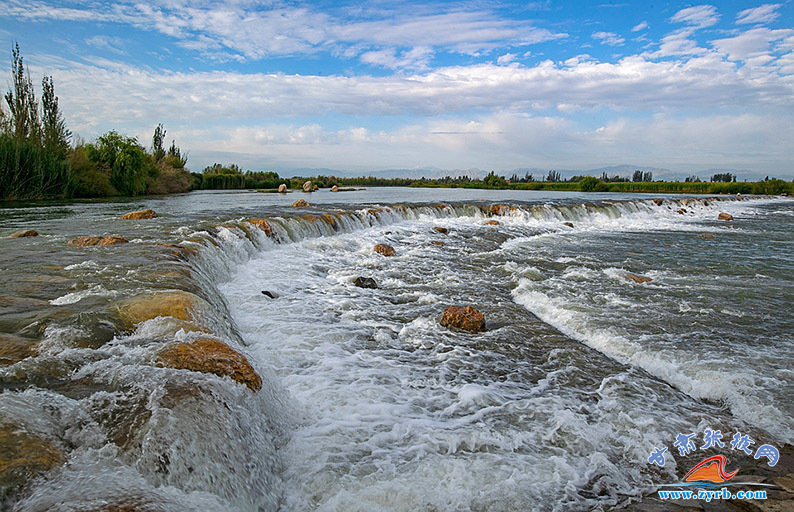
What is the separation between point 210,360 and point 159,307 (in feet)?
5.35

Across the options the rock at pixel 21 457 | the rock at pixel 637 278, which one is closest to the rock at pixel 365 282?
the rock at pixel 637 278

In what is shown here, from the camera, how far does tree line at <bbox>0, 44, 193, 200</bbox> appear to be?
2466cm

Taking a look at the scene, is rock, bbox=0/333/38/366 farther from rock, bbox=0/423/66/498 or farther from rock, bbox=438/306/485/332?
rock, bbox=438/306/485/332

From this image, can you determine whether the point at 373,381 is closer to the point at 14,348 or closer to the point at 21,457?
the point at 21,457

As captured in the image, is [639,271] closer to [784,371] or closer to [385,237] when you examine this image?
[784,371]

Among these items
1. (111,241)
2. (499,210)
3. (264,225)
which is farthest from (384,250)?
(499,210)

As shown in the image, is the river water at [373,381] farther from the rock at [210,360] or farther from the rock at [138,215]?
the rock at [138,215]

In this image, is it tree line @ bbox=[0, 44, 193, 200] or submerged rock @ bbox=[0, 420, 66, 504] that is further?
tree line @ bbox=[0, 44, 193, 200]

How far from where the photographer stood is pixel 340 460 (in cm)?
370

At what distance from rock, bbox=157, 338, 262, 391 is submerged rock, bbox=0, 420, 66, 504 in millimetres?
1191

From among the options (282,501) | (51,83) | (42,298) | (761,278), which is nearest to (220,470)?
(282,501)

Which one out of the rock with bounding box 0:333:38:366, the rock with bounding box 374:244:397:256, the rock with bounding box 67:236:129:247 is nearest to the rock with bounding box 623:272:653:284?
the rock with bounding box 374:244:397:256

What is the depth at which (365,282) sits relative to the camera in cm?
979

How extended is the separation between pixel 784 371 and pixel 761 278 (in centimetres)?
731
